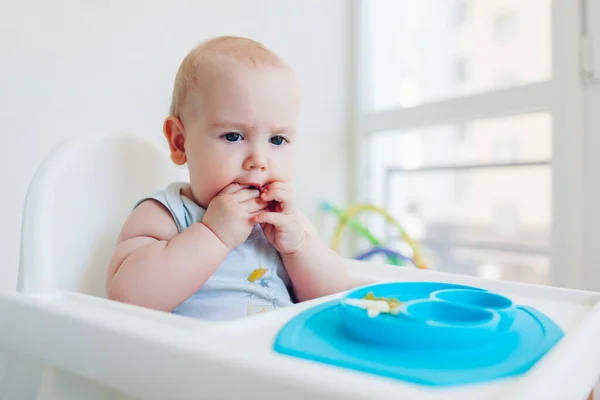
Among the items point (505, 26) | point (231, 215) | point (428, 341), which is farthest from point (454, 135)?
point (428, 341)

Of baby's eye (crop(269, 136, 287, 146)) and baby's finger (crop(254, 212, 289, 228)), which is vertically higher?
baby's eye (crop(269, 136, 287, 146))

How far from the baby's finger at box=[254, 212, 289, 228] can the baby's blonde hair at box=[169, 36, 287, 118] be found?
0.20 metres

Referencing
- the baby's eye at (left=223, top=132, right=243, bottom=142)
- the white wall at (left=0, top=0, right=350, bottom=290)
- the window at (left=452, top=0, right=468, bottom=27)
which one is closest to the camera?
the baby's eye at (left=223, top=132, right=243, bottom=142)

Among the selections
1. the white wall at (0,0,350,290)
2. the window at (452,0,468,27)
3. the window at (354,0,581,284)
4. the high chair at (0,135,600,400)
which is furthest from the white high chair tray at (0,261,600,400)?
the window at (452,0,468,27)

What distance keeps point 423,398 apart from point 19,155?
2.89 ft

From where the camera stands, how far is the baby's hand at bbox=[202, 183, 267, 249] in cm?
60

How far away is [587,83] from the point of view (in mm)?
1100

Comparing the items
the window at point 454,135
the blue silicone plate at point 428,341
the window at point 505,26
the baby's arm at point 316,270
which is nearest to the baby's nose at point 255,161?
the baby's arm at point 316,270

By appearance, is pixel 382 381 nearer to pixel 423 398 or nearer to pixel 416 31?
pixel 423 398

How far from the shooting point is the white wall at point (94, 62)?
0.90m

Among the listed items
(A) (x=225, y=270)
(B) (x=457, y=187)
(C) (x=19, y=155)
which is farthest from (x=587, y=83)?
(C) (x=19, y=155)

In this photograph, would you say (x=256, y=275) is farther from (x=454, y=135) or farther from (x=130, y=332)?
(x=454, y=135)

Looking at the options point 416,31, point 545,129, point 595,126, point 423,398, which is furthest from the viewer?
point 416,31

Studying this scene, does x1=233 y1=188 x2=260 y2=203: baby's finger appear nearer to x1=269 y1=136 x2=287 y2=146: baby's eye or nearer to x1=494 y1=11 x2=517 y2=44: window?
x1=269 y1=136 x2=287 y2=146: baby's eye
